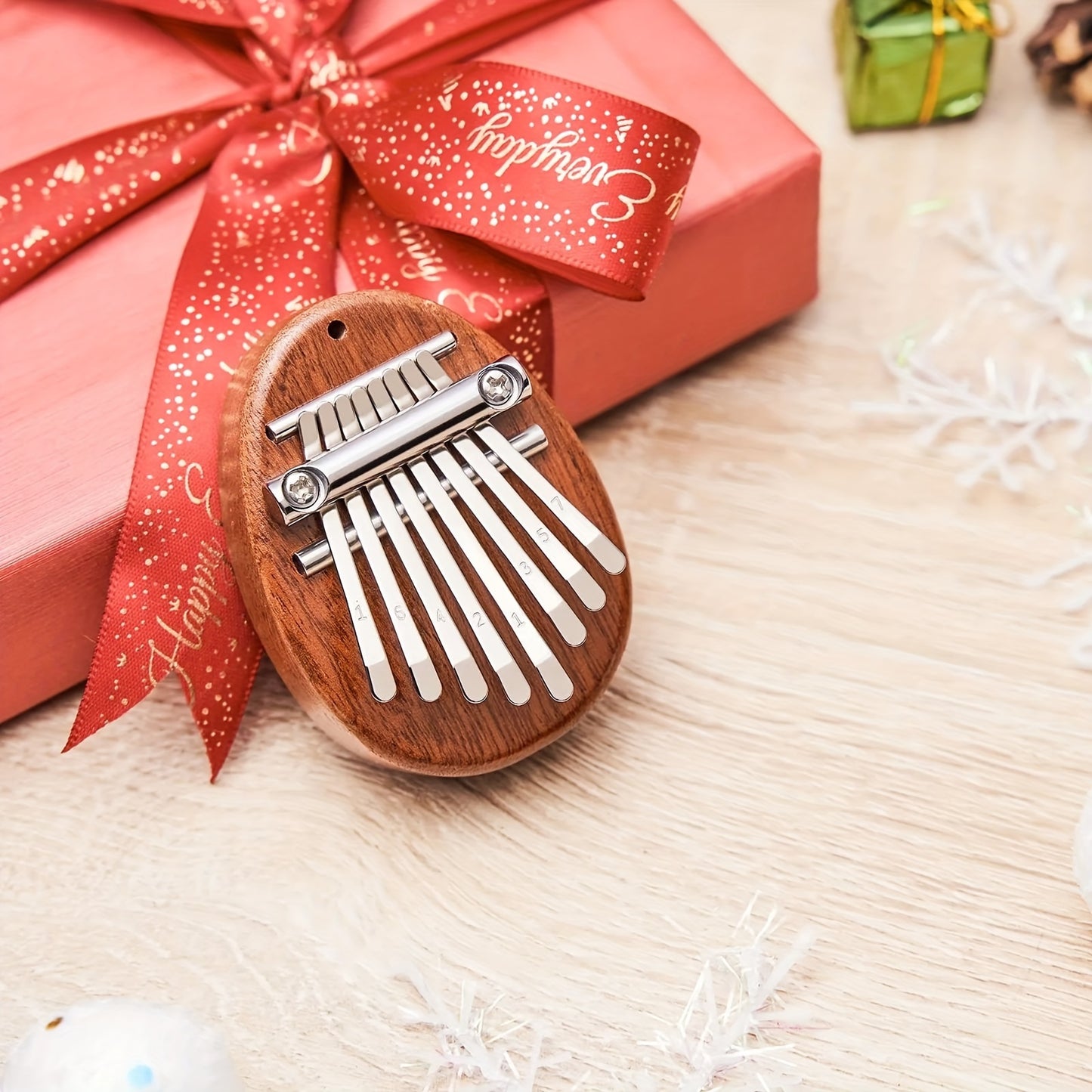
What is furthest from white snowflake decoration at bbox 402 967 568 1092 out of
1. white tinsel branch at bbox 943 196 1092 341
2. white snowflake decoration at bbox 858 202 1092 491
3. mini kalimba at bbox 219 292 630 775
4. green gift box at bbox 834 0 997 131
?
green gift box at bbox 834 0 997 131

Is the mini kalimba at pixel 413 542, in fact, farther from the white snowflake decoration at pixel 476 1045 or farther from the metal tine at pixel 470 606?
the white snowflake decoration at pixel 476 1045

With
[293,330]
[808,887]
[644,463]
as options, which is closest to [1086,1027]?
[808,887]

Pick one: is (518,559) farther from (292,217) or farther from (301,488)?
(292,217)

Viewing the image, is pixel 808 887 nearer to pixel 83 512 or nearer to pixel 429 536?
pixel 429 536

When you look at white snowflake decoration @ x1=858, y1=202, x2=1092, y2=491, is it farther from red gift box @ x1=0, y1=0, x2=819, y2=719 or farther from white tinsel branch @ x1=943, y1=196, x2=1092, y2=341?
red gift box @ x1=0, y1=0, x2=819, y2=719

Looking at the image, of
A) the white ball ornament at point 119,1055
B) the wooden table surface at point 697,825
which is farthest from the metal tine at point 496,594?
the white ball ornament at point 119,1055

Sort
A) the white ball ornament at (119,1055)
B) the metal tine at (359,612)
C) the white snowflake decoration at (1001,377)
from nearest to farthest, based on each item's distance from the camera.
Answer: the white ball ornament at (119,1055)
the metal tine at (359,612)
the white snowflake decoration at (1001,377)
